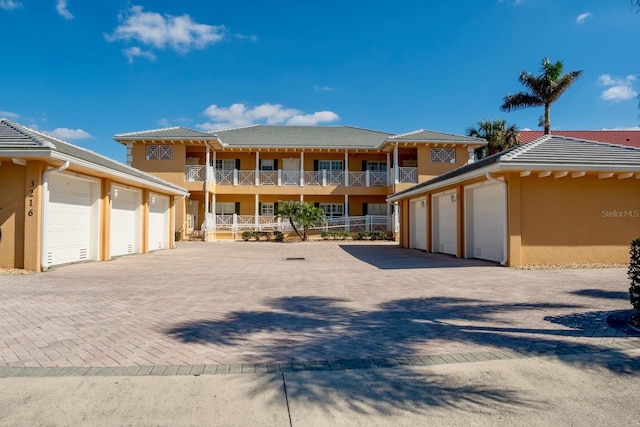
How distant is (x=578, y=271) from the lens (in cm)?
1015

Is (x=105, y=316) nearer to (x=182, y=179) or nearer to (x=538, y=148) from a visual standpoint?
(x=538, y=148)

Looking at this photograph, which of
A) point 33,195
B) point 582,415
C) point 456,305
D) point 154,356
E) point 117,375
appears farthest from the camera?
point 33,195

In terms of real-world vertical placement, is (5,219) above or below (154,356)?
above

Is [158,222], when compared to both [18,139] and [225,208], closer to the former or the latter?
[18,139]

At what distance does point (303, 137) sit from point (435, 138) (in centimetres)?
977

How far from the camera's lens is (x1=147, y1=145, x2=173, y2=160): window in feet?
86.4

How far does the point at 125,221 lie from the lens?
Answer: 15008 mm

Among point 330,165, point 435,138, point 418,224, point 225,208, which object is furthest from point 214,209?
point 435,138

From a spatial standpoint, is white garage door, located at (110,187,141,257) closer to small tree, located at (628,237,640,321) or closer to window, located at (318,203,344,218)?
small tree, located at (628,237,640,321)

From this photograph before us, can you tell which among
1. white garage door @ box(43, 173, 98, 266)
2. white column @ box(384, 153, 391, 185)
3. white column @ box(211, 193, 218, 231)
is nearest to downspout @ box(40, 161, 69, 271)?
white garage door @ box(43, 173, 98, 266)

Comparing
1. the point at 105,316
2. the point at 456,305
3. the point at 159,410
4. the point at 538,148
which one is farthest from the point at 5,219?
the point at 538,148

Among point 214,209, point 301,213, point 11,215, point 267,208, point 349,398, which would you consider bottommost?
point 349,398

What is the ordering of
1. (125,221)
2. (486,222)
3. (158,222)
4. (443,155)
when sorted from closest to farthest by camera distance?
(486,222)
(125,221)
(158,222)
(443,155)

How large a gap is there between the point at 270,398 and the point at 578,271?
9.91 m
